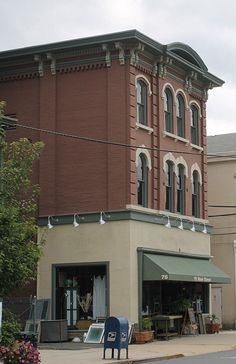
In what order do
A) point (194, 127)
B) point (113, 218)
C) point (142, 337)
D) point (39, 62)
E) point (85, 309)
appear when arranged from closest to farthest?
point (142, 337)
point (113, 218)
point (85, 309)
point (39, 62)
point (194, 127)

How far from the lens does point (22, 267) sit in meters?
18.5

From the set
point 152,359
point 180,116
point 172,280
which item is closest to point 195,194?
point 180,116

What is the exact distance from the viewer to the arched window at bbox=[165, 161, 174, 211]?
3344 centimetres

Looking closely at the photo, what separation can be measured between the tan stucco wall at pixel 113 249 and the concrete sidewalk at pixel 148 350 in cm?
226

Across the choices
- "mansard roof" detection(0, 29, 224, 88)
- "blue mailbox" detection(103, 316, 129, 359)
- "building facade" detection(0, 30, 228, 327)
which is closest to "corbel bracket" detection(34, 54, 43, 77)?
"building facade" detection(0, 30, 228, 327)

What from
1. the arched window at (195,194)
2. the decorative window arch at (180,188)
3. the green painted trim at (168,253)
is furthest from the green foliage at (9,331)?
the arched window at (195,194)

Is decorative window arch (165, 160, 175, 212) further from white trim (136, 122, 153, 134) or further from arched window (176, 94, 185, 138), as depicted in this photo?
white trim (136, 122, 153, 134)

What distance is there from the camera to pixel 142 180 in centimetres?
3159

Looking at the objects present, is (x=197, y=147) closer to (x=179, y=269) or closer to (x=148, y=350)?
(x=179, y=269)

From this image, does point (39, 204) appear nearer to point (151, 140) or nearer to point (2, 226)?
point (151, 140)

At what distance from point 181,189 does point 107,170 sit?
17.8 ft

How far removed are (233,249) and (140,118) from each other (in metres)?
12.5

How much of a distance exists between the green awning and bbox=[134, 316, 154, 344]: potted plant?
1.65 m

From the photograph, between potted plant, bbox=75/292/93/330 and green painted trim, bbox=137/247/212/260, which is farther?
potted plant, bbox=75/292/93/330
